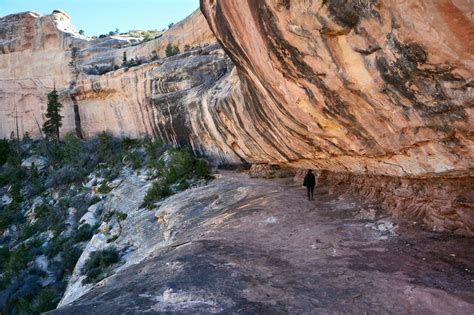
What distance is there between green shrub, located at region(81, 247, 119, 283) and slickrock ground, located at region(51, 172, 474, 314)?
3.36 m

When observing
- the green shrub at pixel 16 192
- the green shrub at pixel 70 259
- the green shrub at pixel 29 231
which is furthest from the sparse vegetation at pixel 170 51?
the green shrub at pixel 70 259

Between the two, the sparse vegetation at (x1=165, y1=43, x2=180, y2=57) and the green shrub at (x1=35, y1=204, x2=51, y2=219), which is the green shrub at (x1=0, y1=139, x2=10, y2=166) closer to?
the green shrub at (x1=35, y1=204, x2=51, y2=219)

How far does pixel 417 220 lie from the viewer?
6246 mm

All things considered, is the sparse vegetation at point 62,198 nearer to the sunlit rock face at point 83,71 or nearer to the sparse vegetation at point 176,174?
the sparse vegetation at point 176,174

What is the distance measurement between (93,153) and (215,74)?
10.5 metres

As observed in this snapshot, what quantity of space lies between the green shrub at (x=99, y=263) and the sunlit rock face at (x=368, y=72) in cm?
627

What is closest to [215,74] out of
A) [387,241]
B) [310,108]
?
[310,108]

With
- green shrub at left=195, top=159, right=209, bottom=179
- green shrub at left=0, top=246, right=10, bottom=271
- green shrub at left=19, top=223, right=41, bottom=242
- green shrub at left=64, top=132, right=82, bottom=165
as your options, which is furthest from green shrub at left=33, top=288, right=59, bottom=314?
green shrub at left=64, top=132, right=82, bottom=165

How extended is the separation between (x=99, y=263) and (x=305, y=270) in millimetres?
7440

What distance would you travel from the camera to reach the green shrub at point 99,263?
33.3 ft

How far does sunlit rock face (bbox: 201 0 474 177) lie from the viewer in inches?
154

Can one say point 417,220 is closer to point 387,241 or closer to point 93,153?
point 387,241

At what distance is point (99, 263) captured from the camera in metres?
10.9

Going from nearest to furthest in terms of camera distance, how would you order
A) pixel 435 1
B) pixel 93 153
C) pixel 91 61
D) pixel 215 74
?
pixel 435 1, pixel 215 74, pixel 93 153, pixel 91 61
